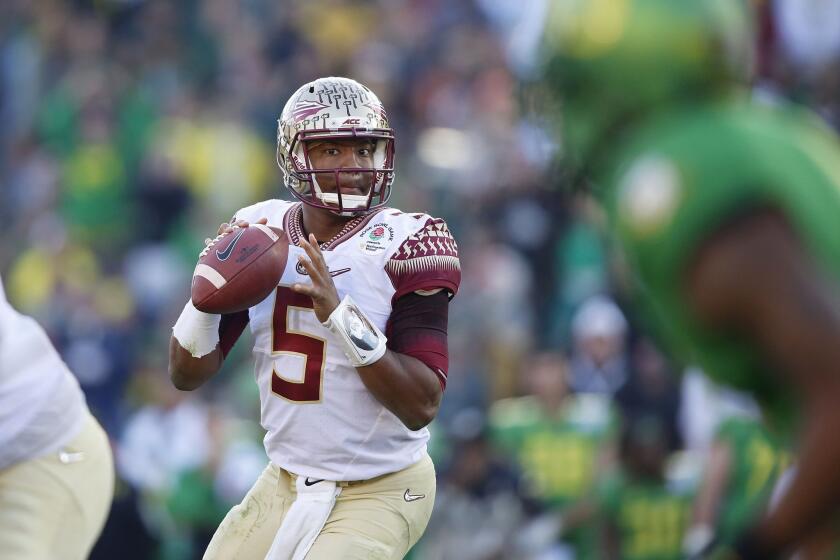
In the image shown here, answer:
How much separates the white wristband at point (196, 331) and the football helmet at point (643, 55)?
1774mm

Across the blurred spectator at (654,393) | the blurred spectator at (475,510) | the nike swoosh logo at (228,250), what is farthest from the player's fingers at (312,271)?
the blurred spectator at (654,393)

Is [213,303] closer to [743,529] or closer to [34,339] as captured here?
[34,339]

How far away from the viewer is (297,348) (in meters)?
4.01

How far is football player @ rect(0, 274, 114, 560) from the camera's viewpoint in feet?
12.9

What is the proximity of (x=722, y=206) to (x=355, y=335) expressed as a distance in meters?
1.61

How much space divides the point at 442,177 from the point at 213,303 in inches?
237

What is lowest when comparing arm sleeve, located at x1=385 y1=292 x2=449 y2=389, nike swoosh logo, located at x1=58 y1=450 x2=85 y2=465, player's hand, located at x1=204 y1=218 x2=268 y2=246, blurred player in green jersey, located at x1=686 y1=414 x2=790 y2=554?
blurred player in green jersey, located at x1=686 y1=414 x2=790 y2=554

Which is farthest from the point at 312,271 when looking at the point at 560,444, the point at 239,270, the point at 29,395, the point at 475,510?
the point at 560,444

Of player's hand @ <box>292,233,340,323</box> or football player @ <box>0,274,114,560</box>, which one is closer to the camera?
player's hand @ <box>292,233,340,323</box>

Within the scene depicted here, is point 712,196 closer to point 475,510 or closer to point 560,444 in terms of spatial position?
point 475,510

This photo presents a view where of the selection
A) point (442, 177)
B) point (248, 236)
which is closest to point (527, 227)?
point (442, 177)

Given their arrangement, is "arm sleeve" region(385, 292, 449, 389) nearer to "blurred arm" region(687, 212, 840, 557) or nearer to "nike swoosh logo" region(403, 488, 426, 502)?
"nike swoosh logo" region(403, 488, 426, 502)

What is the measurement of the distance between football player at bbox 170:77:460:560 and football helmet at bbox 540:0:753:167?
1373 mm

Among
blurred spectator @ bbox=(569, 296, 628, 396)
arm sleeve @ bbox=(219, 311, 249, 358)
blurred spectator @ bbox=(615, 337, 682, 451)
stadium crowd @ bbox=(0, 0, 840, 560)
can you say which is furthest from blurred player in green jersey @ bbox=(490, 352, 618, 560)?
arm sleeve @ bbox=(219, 311, 249, 358)
